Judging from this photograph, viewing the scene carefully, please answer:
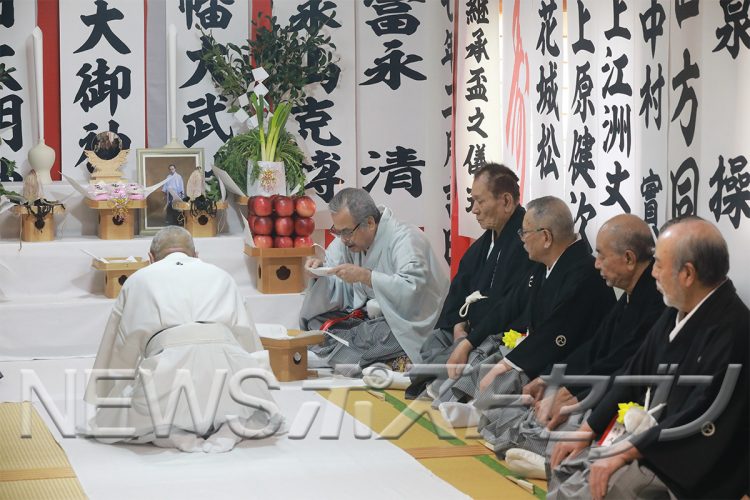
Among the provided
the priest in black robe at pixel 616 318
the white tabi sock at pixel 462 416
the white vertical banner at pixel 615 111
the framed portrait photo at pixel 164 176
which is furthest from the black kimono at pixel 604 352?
the framed portrait photo at pixel 164 176

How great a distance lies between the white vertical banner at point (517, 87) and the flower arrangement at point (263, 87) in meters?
1.54

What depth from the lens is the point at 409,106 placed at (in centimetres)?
806

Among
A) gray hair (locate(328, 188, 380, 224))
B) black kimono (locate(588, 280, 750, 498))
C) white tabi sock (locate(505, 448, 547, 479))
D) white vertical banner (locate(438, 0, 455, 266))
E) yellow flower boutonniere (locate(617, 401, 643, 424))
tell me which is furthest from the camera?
white vertical banner (locate(438, 0, 455, 266))

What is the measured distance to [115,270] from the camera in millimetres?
7059

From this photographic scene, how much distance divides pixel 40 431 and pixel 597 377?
2581mm

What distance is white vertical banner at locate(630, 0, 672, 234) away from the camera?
15.7 ft

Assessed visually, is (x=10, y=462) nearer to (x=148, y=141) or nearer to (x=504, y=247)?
(x=504, y=247)

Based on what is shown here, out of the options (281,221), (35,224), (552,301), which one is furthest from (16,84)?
(552,301)

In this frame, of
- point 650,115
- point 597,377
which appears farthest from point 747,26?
point 597,377

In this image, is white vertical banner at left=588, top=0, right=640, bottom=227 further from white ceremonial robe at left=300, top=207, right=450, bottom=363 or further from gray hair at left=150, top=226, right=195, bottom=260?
gray hair at left=150, top=226, right=195, bottom=260

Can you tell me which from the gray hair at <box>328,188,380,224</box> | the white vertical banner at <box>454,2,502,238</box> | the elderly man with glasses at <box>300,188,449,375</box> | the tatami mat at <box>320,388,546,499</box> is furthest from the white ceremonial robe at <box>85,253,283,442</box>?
the white vertical banner at <box>454,2,502,238</box>

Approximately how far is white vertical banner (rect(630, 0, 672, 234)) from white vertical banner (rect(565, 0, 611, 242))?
0.42 m

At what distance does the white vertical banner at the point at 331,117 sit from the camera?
7.85m

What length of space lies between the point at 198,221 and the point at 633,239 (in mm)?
3943
